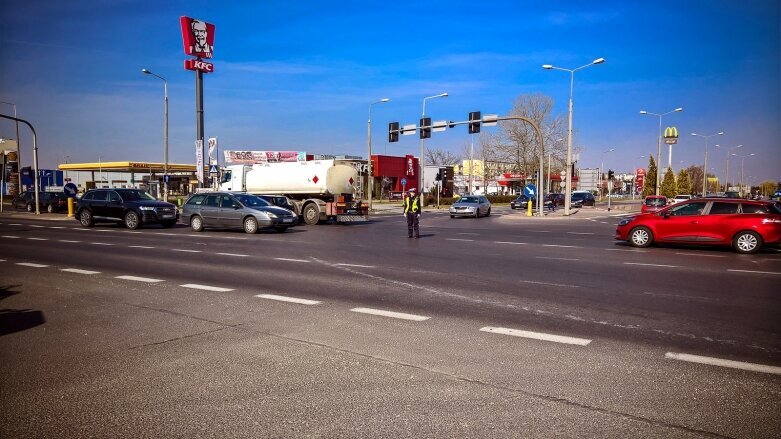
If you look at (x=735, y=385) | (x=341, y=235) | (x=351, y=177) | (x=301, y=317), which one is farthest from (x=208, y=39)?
(x=735, y=385)

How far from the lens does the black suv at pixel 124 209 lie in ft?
73.2

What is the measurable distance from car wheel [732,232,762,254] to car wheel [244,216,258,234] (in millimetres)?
15730

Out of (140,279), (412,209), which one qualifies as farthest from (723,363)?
(412,209)

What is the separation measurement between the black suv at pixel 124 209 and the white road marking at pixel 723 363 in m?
21.7

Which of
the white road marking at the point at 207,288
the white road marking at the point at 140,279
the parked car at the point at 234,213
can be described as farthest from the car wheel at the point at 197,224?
the white road marking at the point at 207,288

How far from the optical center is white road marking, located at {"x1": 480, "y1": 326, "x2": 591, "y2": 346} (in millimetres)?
5469

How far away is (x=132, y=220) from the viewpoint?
2231cm

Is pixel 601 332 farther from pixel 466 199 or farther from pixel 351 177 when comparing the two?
pixel 466 199

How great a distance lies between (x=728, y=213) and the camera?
14438 mm

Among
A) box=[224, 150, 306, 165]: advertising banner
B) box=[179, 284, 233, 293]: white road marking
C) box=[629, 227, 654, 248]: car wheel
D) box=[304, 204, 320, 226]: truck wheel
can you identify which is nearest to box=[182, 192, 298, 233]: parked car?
box=[304, 204, 320, 226]: truck wheel

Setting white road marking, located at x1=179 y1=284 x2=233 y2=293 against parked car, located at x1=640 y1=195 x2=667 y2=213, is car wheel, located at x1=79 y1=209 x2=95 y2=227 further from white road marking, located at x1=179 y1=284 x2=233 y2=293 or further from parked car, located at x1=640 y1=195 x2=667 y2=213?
parked car, located at x1=640 y1=195 x2=667 y2=213

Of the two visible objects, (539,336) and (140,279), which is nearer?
(539,336)

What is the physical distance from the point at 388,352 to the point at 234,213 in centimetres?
1670

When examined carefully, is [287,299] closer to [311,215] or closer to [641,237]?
[641,237]
